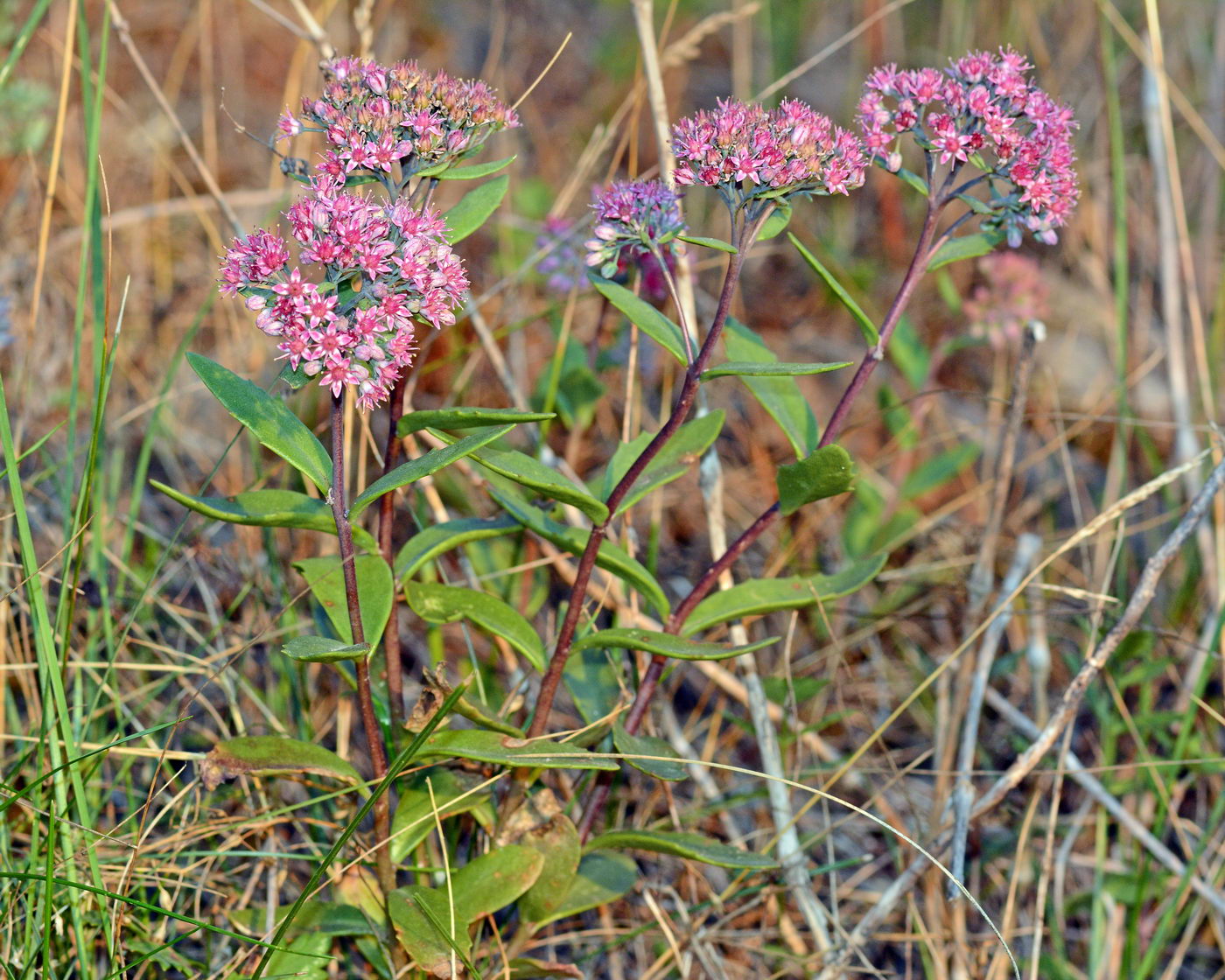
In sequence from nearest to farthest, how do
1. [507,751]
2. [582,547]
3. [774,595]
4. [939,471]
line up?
[507,751], [582,547], [774,595], [939,471]

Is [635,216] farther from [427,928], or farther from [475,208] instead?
[427,928]

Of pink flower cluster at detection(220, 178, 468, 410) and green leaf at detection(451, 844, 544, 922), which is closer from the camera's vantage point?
pink flower cluster at detection(220, 178, 468, 410)

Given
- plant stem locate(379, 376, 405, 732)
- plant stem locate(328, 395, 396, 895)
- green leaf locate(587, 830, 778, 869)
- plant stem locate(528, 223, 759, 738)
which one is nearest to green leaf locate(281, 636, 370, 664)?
plant stem locate(328, 395, 396, 895)

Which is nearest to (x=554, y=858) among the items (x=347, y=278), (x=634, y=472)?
(x=634, y=472)

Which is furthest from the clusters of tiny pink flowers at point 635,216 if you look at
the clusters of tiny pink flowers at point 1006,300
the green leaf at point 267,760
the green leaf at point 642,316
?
the clusters of tiny pink flowers at point 1006,300

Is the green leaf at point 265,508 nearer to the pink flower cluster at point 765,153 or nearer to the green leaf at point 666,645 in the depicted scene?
the green leaf at point 666,645

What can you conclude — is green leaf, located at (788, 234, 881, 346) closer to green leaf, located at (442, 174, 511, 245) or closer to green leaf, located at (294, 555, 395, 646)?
green leaf, located at (442, 174, 511, 245)
